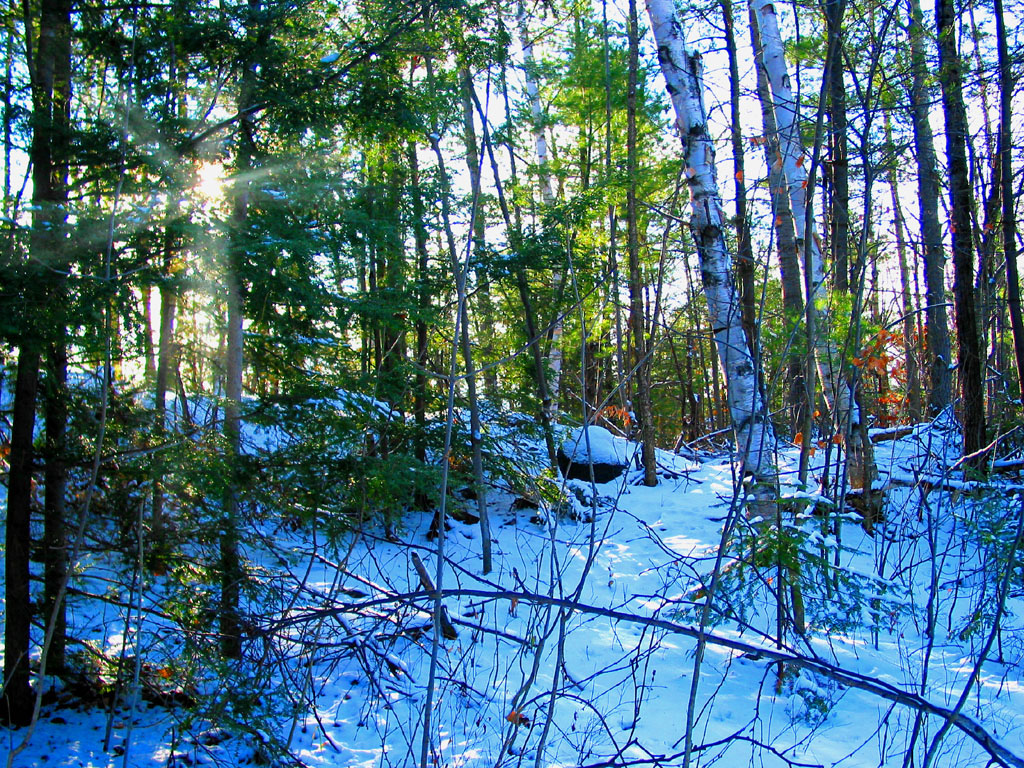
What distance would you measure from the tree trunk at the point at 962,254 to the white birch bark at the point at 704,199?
3.05 m

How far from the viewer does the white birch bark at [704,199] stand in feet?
15.2

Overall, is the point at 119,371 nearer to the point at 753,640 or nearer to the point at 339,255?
the point at 339,255

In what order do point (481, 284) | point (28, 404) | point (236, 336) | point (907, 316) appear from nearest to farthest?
point (907, 316) → point (28, 404) → point (236, 336) → point (481, 284)

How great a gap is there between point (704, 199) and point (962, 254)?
373 cm

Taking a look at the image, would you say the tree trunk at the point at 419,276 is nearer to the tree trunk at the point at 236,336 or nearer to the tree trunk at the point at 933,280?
the tree trunk at the point at 236,336

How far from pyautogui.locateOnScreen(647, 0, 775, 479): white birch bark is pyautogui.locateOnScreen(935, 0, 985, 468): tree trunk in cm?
305

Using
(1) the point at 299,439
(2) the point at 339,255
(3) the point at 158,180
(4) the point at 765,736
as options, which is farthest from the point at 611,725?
(3) the point at 158,180

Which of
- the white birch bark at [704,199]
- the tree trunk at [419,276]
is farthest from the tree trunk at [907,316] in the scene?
the tree trunk at [419,276]

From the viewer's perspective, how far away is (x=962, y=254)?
6680 mm


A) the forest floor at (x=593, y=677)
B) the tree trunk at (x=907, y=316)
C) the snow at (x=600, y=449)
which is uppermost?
the tree trunk at (x=907, y=316)

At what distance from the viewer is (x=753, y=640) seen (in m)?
4.72

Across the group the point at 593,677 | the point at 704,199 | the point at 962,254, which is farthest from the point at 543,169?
the point at 593,677

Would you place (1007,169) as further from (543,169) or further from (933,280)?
(543,169)

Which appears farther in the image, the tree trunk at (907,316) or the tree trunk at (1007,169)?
the tree trunk at (1007,169)
